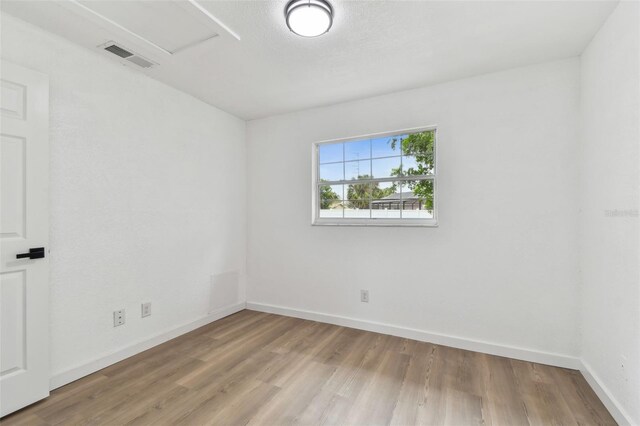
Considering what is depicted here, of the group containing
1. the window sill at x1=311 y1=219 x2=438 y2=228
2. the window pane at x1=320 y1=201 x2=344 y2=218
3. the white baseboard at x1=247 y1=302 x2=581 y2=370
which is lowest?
the white baseboard at x1=247 y1=302 x2=581 y2=370

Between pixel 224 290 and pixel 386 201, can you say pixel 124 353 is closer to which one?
pixel 224 290

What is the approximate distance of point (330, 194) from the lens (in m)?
3.60

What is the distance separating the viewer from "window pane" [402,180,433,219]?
3020mm

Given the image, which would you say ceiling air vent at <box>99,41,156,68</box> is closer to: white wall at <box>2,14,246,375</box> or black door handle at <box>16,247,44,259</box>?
white wall at <box>2,14,246,375</box>

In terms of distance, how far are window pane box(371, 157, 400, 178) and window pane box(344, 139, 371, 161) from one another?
0.47 feet

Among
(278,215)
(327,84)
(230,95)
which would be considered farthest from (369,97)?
(278,215)

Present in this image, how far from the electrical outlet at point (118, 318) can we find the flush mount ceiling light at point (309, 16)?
269 centimetres

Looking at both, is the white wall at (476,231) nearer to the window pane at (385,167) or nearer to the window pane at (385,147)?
the window pane at (385,147)

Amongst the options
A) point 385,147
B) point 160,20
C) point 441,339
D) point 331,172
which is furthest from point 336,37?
point 441,339

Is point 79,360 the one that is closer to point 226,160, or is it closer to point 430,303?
point 226,160

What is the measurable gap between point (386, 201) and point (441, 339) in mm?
1506

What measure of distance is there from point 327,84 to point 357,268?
2001 millimetres

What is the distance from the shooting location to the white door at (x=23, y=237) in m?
1.81

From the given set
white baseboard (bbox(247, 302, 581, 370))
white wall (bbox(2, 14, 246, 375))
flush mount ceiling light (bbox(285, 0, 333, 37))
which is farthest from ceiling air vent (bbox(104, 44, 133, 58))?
white baseboard (bbox(247, 302, 581, 370))
